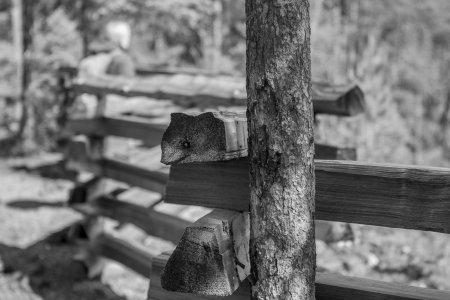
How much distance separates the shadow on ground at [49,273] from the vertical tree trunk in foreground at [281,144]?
3216 mm

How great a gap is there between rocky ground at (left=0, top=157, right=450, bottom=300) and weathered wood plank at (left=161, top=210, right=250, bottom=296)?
7.87ft

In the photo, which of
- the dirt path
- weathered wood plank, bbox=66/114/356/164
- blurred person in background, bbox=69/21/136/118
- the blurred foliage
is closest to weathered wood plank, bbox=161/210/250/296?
weathered wood plank, bbox=66/114/356/164

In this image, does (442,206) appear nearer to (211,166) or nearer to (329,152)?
(211,166)

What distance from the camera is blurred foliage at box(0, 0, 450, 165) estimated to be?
25.9 ft

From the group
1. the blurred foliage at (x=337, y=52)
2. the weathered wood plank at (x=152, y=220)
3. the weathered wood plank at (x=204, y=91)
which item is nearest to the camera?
the weathered wood plank at (x=204, y=91)

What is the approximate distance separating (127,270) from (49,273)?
0.72 meters

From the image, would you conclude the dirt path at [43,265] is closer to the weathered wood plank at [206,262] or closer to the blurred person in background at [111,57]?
the blurred person in background at [111,57]

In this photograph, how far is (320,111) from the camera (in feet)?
11.0

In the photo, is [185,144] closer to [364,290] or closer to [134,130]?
[364,290]

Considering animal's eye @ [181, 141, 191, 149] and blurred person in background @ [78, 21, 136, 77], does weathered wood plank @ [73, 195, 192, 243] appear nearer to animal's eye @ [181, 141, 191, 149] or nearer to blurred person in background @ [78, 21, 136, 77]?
blurred person in background @ [78, 21, 136, 77]

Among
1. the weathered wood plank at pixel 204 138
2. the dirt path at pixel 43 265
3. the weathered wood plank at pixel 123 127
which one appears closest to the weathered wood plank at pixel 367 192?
the weathered wood plank at pixel 204 138

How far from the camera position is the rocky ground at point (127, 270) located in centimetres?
475

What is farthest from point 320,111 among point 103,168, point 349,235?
point 103,168

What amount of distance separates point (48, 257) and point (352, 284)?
4.19m
